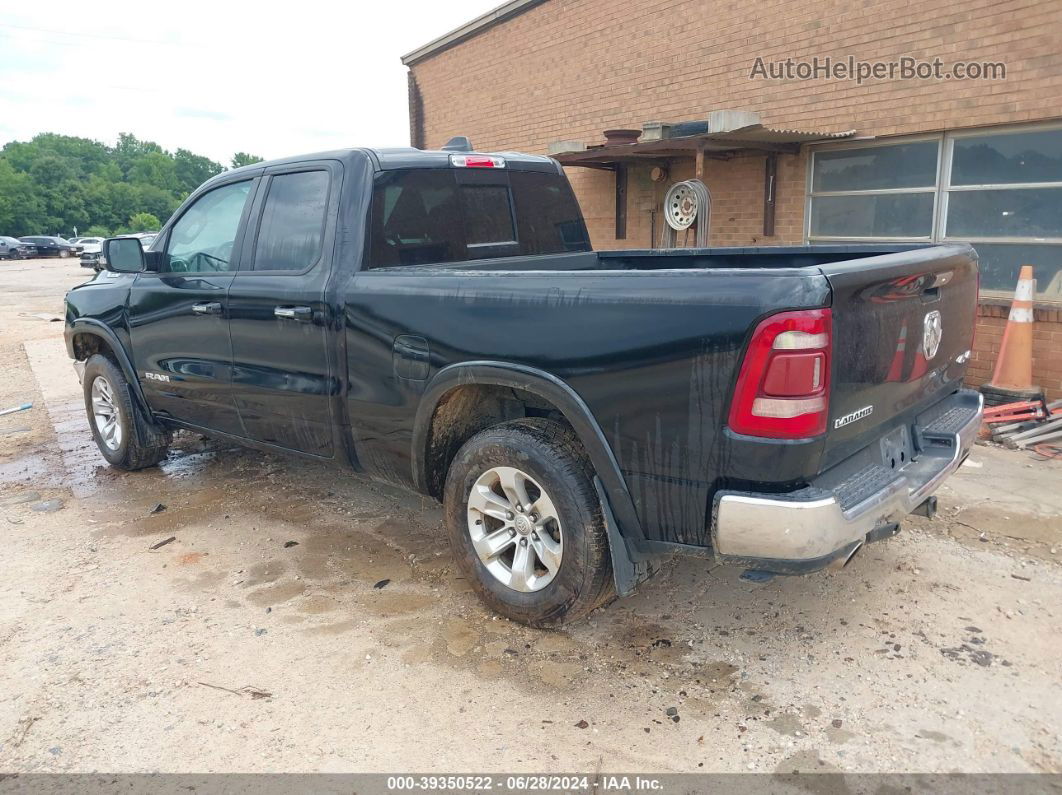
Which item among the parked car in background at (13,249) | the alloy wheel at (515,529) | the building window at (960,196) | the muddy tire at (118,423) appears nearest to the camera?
the alloy wheel at (515,529)

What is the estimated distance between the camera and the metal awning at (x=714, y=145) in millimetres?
7480

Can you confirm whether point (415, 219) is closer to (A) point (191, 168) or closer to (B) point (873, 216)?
(B) point (873, 216)

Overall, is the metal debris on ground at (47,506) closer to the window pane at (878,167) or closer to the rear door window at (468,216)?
the rear door window at (468,216)

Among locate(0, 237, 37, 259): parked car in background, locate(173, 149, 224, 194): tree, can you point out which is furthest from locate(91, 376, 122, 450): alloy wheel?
locate(173, 149, 224, 194): tree

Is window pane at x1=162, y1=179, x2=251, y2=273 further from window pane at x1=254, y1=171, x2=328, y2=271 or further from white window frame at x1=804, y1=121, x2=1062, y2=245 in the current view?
white window frame at x1=804, y1=121, x2=1062, y2=245

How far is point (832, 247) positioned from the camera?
388 cm

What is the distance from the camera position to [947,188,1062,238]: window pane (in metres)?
6.69

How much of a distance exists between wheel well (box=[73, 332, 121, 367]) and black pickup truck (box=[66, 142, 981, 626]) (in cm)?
81

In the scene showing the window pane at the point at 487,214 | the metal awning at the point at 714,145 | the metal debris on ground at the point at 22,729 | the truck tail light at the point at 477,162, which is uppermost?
the metal awning at the point at 714,145

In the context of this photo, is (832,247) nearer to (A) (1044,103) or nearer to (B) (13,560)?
(A) (1044,103)

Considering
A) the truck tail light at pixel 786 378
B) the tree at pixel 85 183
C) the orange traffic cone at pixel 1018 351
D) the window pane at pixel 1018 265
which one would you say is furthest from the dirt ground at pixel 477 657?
the tree at pixel 85 183

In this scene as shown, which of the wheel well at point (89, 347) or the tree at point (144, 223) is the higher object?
the tree at point (144, 223)

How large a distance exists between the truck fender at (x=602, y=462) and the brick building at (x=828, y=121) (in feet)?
16.4
